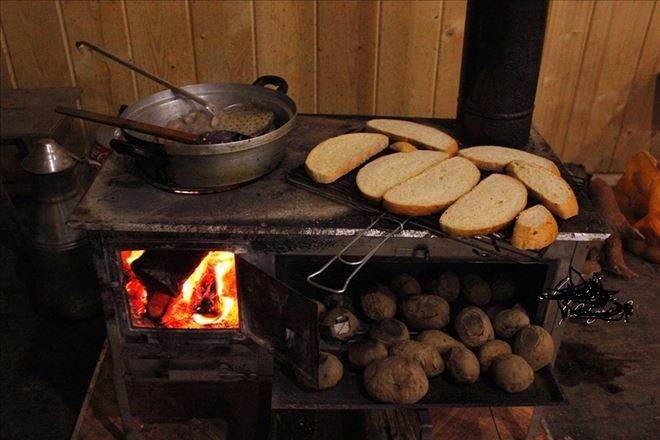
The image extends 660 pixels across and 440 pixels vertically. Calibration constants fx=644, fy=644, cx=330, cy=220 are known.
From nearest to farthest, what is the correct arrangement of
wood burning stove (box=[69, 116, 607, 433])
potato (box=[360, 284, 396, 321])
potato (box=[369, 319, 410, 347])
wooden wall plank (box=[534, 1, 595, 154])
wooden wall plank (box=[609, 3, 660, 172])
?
wood burning stove (box=[69, 116, 607, 433]) < potato (box=[369, 319, 410, 347]) < potato (box=[360, 284, 396, 321]) < wooden wall plank (box=[534, 1, 595, 154]) < wooden wall plank (box=[609, 3, 660, 172])

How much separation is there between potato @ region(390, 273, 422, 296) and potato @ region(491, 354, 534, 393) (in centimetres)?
44

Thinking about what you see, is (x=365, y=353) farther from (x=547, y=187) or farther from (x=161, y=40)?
(x=161, y=40)

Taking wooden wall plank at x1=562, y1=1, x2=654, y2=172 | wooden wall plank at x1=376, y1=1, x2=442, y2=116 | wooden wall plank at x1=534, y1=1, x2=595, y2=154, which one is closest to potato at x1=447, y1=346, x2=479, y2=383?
wooden wall plank at x1=376, y1=1, x2=442, y2=116

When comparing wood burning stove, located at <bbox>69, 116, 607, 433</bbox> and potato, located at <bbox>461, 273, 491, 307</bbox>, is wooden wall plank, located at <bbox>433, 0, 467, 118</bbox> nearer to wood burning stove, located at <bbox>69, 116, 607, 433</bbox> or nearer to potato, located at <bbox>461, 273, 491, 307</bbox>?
potato, located at <bbox>461, 273, 491, 307</bbox>

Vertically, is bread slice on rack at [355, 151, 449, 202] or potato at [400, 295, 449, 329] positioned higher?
bread slice on rack at [355, 151, 449, 202]

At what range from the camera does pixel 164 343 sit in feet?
6.62

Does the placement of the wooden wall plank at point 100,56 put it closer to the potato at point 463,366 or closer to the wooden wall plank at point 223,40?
the wooden wall plank at point 223,40

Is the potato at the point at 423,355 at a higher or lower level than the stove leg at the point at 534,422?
higher

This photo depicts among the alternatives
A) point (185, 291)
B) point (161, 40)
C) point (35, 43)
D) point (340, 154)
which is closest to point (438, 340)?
point (340, 154)

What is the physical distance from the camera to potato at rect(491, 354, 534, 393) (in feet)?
6.06

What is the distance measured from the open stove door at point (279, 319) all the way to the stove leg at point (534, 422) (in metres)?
0.81

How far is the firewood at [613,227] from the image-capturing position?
3117 millimetres

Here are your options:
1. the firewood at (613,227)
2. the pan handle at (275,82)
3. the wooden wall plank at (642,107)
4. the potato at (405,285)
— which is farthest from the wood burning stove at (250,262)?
the wooden wall plank at (642,107)

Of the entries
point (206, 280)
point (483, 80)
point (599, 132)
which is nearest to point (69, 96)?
point (206, 280)
